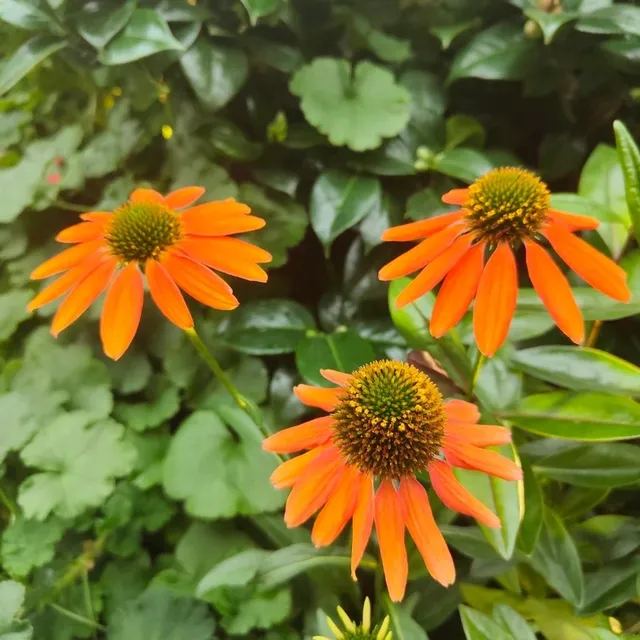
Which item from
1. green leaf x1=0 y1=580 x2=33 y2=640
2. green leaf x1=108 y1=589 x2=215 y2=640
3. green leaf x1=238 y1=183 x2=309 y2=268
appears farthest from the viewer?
green leaf x1=238 y1=183 x2=309 y2=268

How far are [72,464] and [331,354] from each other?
0.32 metres

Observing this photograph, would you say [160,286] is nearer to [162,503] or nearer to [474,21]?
[162,503]

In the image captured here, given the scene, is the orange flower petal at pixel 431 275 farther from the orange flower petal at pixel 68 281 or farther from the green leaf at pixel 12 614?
the green leaf at pixel 12 614

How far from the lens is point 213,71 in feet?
2.56

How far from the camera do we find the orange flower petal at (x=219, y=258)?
1.44 feet

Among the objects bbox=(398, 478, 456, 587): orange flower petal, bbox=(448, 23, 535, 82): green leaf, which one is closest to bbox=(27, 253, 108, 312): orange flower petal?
bbox=(398, 478, 456, 587): orange flower petal

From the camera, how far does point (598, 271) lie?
0.43m

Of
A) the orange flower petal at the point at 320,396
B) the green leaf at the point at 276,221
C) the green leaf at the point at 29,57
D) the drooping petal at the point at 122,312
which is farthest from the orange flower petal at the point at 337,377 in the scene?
the green leaf at the point at 29,57

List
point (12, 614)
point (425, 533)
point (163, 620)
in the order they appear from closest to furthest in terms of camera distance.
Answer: point (425, 533)
point (12, 614)
point (163, 620)

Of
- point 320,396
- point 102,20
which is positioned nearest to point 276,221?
point 102,20

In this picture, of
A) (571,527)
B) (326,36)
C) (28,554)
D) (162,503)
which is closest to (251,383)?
(162,503)

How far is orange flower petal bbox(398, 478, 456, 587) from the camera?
37 cm

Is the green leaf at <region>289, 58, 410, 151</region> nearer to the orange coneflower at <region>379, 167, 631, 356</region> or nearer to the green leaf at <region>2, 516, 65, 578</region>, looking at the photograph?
the orange coneflower at <region>379, 167, 631, 356</region>

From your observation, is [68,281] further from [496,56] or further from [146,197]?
[496,56]
